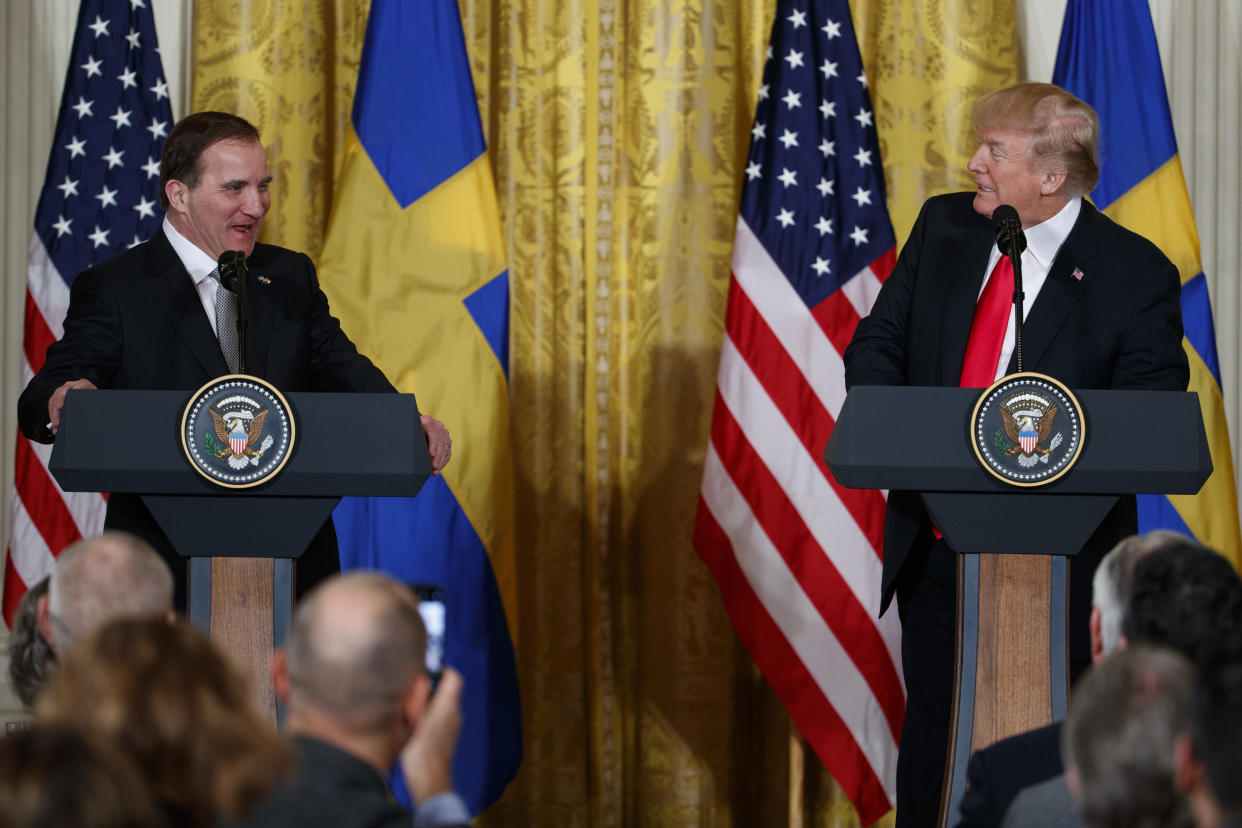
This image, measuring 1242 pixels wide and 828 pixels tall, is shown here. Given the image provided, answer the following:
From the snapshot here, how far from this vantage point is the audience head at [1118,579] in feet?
6.68

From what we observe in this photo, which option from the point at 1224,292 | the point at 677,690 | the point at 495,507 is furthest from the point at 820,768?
the point at 1224,292

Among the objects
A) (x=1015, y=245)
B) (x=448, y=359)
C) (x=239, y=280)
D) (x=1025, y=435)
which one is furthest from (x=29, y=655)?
(x=448, y=359)

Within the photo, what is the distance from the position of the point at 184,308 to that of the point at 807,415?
224 cm

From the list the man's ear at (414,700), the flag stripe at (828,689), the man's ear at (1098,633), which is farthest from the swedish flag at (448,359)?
the man's ear at (414,700)

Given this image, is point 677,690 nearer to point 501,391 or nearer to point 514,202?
point 501,391

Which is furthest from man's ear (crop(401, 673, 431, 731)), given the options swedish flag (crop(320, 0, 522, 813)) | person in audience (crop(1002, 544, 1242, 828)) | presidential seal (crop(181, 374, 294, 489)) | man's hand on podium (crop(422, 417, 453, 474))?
swedish flag (crop(320, 0, 522, 813))

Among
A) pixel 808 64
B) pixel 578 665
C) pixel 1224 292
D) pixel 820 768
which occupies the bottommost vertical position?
pixel 820 768

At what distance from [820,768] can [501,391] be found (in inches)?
74.4

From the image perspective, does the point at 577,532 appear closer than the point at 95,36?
No

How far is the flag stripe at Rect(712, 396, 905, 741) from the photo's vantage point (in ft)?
15.7

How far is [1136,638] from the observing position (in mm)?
1978

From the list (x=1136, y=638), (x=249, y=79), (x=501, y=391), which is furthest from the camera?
(x=249, y=79)

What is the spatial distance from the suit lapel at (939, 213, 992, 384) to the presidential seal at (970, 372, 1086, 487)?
1.99 feet

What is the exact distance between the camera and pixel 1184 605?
1939mm
